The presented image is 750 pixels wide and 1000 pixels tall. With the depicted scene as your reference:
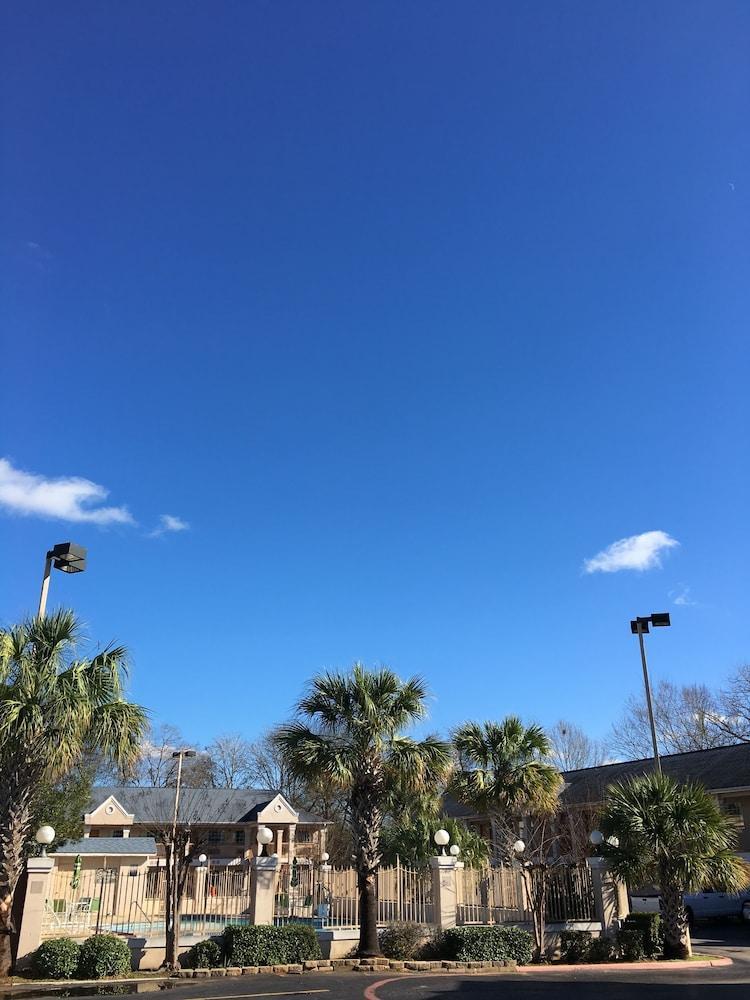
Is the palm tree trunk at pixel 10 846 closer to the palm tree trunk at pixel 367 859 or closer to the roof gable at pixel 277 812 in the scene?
the palm tree trunk at pixel 367 859

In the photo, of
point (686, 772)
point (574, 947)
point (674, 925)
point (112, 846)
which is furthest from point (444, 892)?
point (112, 846)

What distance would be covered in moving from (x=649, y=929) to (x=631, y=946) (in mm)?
704

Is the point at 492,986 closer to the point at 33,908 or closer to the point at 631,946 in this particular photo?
the point at 631,946

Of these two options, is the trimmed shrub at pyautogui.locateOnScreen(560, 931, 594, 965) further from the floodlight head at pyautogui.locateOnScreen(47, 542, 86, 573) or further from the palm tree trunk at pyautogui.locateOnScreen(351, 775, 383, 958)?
the floodlight head at pyautogui.locateOnScreen(47, 542, 86, 573)

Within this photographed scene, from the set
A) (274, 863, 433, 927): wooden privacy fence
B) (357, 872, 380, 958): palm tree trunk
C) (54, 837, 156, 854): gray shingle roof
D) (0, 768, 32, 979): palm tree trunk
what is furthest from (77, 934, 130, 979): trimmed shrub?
(54, 837, 156, 854): gray shingle roof

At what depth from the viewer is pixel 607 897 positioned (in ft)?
64.7

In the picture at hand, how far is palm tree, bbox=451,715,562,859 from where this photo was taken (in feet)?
70.0

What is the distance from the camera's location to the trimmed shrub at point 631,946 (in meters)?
17.8

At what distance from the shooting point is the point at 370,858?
1744 centimetres

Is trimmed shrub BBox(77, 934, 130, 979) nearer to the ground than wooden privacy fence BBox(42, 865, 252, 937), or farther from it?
nearer to the ground

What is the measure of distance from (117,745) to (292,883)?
287 inches

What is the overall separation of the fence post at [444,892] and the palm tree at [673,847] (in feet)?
12.0

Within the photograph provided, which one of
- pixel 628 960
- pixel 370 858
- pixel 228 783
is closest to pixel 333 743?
pixel 370 858

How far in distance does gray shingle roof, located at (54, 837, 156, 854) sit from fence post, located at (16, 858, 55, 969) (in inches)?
850
